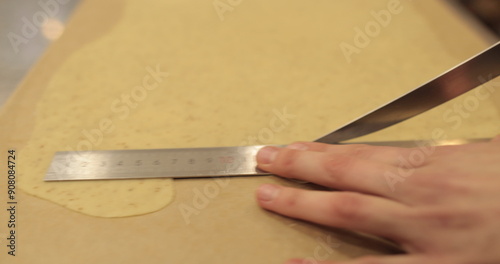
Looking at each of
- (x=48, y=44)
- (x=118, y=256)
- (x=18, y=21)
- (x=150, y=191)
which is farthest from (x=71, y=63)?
(x=118, y=256)

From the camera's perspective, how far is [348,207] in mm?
668

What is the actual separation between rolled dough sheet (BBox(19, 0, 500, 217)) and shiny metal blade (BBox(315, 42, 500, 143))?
0.08 m

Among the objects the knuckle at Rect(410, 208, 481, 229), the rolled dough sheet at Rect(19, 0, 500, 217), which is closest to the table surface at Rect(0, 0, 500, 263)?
the rolled dough sheet at Rect(19, 0, 500, 217)

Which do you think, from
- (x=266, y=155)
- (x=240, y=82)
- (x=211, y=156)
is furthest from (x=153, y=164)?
(x=240, y=82)

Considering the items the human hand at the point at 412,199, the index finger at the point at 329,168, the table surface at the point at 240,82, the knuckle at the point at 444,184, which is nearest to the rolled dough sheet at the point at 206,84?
the table surface at the point at 240,82

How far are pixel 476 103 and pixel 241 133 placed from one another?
730 mm

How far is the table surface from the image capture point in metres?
0.75

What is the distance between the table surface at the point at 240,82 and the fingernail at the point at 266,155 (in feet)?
0.16

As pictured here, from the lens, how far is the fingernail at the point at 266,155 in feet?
2.78

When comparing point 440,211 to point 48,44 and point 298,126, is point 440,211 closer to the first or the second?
point 298,126

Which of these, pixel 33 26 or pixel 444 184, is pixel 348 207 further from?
pixel 33 26

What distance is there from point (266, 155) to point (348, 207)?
26 centimetres

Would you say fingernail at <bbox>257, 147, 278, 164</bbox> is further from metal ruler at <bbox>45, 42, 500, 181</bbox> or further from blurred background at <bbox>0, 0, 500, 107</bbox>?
blurred background at <bbox>0, 0, 500, 107</bbox>

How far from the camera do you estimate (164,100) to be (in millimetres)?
1044
